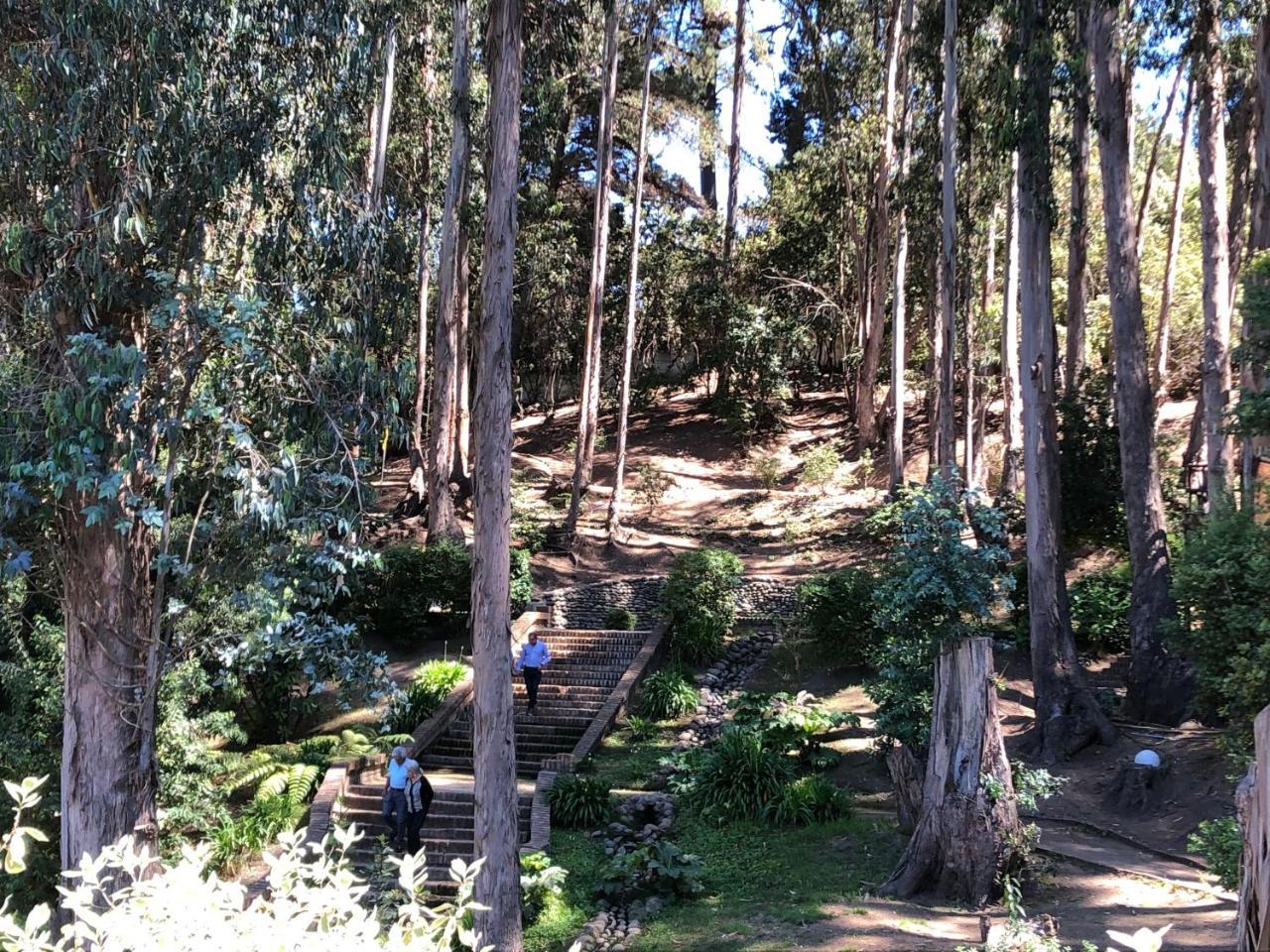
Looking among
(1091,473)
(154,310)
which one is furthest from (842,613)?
(154,310)

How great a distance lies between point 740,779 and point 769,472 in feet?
58.9

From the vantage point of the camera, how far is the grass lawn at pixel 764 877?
31.0ft

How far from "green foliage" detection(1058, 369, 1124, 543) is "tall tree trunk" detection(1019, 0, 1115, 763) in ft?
18.5

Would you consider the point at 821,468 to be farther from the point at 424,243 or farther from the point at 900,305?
the point at 424,243

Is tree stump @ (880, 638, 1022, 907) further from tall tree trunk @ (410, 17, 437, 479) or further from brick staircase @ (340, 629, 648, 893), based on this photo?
tall tree trunk @ (410, 17, 437, 479)

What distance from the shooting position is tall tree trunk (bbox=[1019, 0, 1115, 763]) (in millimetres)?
14484

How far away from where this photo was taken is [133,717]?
9.84 metres

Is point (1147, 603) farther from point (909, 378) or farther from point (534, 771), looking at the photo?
point (909, 378)

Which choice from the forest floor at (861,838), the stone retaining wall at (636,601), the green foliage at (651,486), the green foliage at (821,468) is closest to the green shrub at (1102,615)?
the forest floor at (861,838)

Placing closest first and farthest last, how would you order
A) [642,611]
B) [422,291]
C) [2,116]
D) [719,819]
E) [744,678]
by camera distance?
[2,116]
[719,819]
[744,678]
[642,611]
[422,291]

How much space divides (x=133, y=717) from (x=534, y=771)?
725 centimetres

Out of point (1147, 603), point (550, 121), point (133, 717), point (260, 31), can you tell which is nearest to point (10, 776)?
point (133, 717)

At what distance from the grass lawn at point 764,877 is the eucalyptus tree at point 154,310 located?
4.74m

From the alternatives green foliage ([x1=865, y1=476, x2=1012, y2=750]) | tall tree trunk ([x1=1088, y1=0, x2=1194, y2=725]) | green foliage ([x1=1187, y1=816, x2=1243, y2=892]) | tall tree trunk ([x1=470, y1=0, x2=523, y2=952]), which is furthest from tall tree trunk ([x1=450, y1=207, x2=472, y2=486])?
green foliage ([x1=1187, y1=816, x2=1243, y2=892])
